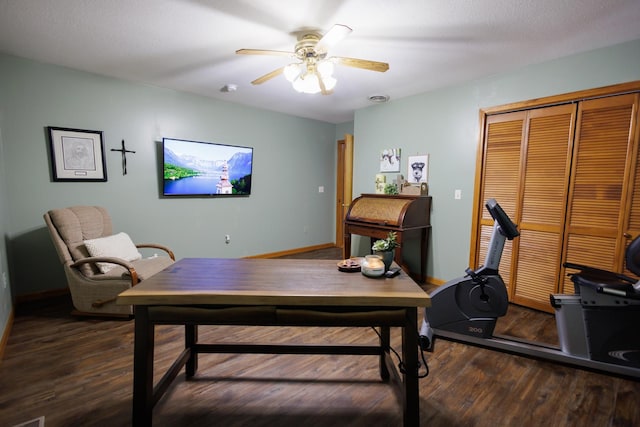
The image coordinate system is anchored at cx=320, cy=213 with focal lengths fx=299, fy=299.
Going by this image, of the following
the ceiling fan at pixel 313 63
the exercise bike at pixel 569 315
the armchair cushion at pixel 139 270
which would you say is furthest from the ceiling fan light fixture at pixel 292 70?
the armchair cushion at pixel 139 270

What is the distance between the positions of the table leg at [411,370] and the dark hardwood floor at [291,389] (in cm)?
29

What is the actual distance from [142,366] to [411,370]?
3.95 ft

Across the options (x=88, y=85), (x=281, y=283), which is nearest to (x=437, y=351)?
(x=281, y=283)

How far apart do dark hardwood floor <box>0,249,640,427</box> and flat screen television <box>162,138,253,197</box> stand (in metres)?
1.97

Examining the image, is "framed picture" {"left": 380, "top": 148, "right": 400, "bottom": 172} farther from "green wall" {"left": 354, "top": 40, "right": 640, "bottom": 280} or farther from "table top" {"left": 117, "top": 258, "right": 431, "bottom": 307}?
"table top" {"left": 117, "top": 258, "right": 431, "bottom": 307}

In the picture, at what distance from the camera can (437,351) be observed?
2.26 metres

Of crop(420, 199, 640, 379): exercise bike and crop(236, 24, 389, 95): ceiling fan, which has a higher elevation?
crop(236, 24, 389, 95): ceiling fan

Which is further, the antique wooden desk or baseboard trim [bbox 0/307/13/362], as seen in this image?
the antique wooden desk

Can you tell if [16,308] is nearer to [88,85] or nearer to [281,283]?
[88,85]

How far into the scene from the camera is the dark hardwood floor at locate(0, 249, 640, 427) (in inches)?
62.6

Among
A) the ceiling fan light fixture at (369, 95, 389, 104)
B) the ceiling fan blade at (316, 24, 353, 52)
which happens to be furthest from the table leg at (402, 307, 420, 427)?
the ceiling fan light fixture at (369, 95, 389, 104)

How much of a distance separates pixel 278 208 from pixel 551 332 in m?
3.77

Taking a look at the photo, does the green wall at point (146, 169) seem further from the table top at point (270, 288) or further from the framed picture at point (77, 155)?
the table top at point (270, 288)

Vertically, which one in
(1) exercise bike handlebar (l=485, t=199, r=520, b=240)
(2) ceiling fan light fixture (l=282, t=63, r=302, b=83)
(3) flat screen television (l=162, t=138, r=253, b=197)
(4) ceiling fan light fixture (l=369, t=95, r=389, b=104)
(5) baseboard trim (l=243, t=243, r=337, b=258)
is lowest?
(5) baseboard trim (l=243, t=243, r=337, b=258)
